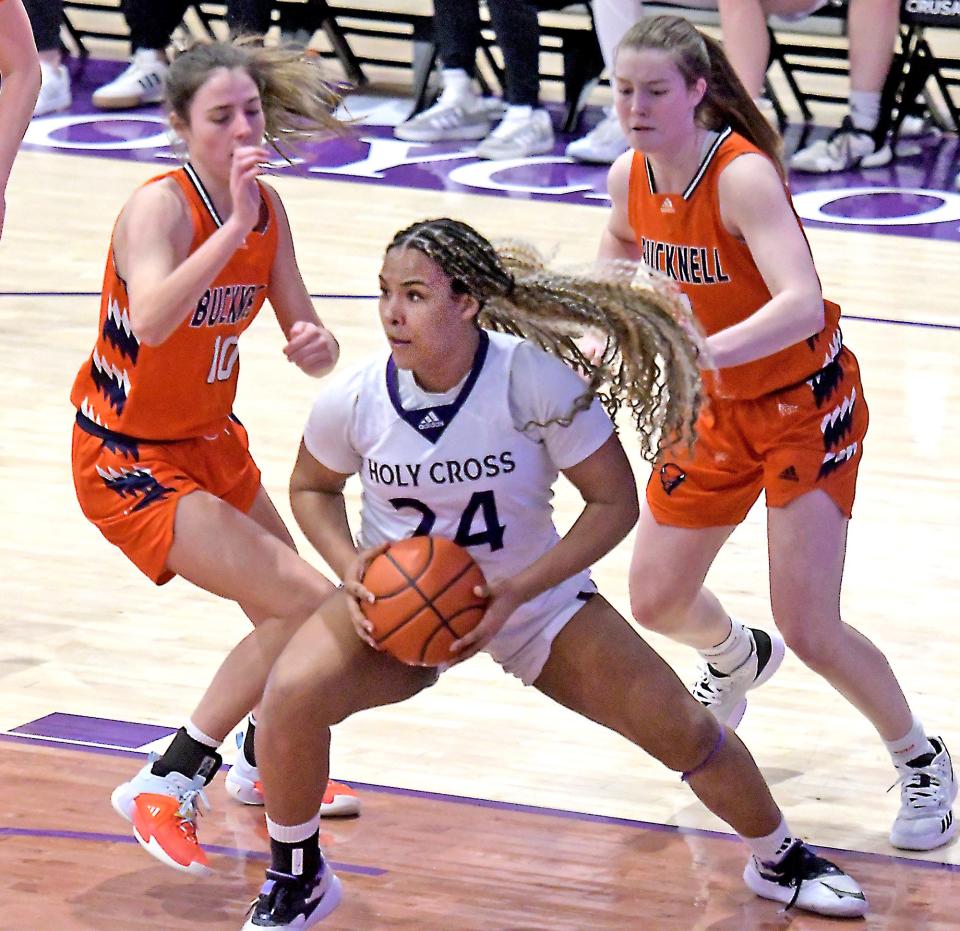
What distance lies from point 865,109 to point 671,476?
6593 mm

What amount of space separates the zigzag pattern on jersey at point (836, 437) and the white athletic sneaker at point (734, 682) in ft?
2.06

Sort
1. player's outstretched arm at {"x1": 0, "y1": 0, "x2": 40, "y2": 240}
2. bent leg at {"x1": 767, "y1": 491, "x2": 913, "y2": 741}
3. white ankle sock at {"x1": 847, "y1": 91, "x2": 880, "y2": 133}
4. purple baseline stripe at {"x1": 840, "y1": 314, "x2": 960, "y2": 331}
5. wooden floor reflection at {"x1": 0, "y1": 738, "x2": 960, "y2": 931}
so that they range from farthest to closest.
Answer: white ankle sock at {"x1": 847, "y1": 91, "x2": 880, "y2": 133}, purple baseline stripe at {"x1": 840, "y1": 314, "x2": 960, "y2": 331}, player's outstretched arm at {"x1": 0, "y1": 0, "x2": 40, "y2": 240}, bent leg at {"x1": 767, "y1": 491, "x2": 913, "y2": 741}, wooden floor reflection at {"x1": 0, "y1": 738, "x2": 960, "y2": 931}

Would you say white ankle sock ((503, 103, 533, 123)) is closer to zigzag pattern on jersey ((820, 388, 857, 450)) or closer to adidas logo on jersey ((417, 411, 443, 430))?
zigzag pattern on jersey ((820, 388, 857, 450))

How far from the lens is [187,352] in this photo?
3725 millimetres

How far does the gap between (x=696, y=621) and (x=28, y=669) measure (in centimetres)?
172

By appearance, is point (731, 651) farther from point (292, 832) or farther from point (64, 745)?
point (64, 745)

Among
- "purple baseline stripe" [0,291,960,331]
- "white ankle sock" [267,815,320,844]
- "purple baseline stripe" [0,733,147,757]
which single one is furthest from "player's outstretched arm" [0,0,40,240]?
"purple baseline stripe" [0,291,960,331]

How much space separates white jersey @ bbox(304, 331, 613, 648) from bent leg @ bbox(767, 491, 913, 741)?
0.56 metres

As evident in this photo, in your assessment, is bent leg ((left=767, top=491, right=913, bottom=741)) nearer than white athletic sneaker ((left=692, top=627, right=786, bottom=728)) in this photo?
Yes

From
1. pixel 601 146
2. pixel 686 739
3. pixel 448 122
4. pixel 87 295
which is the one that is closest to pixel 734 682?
pixel 686 739

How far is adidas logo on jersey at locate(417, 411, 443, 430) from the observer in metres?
3.34

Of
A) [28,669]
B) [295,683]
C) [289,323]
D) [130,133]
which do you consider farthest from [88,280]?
[295,683]

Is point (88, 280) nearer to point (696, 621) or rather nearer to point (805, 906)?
point (696, 621)

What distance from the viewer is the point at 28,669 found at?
4.72m
